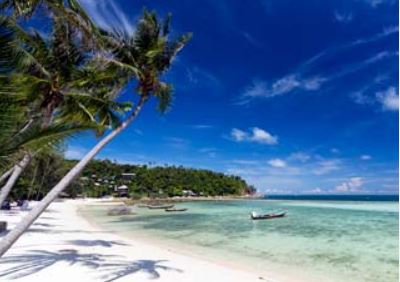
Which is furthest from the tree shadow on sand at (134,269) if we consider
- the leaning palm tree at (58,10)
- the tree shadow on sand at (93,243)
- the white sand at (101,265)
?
the leaning palm tree at (58,10)

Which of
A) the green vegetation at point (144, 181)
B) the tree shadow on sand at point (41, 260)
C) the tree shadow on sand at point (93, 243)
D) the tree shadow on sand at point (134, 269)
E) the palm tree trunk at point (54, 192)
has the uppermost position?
the green vegetation at point (144, 181)

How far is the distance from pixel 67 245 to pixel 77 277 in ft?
16.3

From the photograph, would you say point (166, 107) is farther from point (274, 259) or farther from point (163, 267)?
point (274, 259)

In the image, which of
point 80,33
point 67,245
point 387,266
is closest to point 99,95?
point 80,33

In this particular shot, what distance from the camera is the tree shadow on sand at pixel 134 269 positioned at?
7719mm

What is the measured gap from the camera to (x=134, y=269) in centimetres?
850

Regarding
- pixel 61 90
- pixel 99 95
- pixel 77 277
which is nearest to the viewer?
pixel 61 90

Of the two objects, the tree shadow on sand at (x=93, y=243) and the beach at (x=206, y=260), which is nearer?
the beach at (x=206, y=260)

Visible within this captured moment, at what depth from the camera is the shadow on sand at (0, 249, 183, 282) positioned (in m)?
7.50

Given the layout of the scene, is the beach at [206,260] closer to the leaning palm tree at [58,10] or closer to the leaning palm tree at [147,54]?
the leaning palm tree at [147,54]

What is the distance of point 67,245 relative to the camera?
11836mm

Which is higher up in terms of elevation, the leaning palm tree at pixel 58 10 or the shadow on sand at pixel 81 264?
the leaning palm tree at pixel 58 10

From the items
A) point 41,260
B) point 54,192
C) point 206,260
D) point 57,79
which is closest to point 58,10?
point 57,79

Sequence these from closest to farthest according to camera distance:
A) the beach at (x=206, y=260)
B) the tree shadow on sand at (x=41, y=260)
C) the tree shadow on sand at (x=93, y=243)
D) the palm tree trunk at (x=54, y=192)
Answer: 1. the palm tree trunk at (x=54, y=192)
2. the tree shadow on sand at (x=41, y=260)
3. the beach at (x=206, y=260)
4. the tree shadow on sand at (x=93, y=243)
